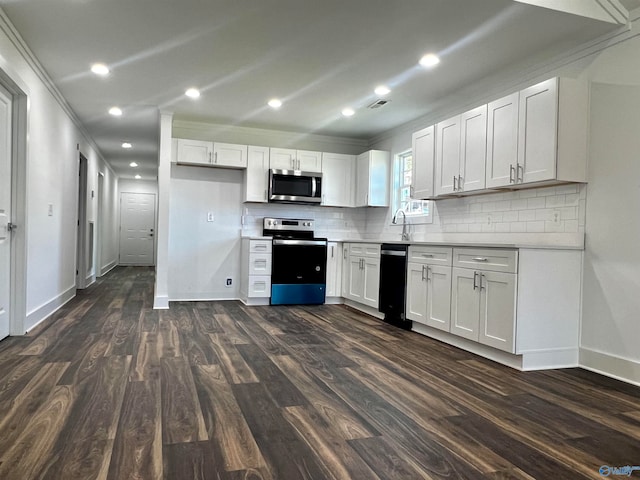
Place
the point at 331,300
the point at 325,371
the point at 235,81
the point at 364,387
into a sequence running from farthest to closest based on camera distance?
1. the point at 331,300
2. the point at 235,81
3. the point at 325,371
4. the point at 364,387

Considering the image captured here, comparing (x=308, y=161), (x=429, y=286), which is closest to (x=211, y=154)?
(x=308, y=161)

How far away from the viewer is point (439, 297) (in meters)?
3.81

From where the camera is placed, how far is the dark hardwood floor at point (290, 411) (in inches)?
65.8

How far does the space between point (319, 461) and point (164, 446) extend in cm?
62

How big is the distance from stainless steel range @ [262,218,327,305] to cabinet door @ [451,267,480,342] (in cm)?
230

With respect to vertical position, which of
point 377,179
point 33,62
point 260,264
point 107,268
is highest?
point 33,62

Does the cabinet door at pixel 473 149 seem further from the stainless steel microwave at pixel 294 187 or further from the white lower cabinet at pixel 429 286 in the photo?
the stainless steel microwave at pixel 294 187

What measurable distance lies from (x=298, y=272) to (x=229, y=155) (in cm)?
170

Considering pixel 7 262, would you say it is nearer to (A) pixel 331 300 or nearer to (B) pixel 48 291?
(B) pixel 48 291

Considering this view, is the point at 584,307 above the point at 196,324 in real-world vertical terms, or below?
above

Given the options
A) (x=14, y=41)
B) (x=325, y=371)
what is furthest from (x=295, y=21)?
(x=325, y=371)

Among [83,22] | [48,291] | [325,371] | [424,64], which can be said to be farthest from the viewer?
[48,291]

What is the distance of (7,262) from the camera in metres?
3.49

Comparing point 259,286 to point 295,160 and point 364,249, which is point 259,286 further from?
point 295,160
